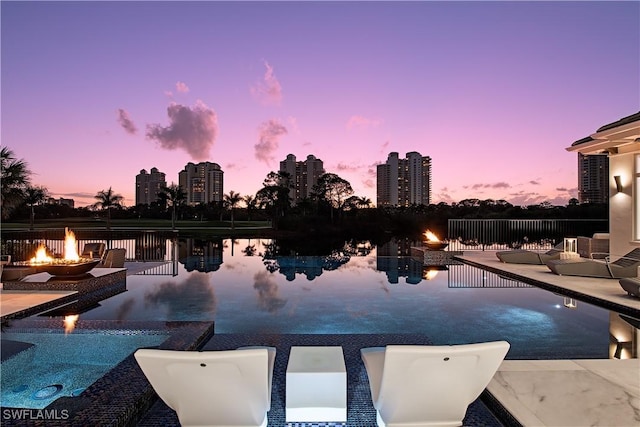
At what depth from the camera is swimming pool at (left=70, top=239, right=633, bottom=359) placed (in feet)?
15.0

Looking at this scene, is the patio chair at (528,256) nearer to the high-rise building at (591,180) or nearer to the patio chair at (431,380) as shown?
the patio chair at (431,380)

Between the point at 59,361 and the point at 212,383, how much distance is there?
282 cm

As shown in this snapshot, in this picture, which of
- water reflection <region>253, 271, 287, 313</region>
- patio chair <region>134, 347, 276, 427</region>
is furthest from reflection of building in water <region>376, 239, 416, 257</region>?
patio chair <region>134, 347, 276, 427</region>

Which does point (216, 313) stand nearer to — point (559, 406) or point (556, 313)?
point (559, 406)

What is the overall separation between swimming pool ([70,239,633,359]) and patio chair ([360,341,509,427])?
200 cm

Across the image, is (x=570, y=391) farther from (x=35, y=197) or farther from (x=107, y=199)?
(x=107, y=199)

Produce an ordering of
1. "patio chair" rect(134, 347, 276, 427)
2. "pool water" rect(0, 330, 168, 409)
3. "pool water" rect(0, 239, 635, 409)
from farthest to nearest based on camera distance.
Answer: "pool water" rect(0, 239, 635, 409)
"pool water" rect(0, 330, 168, 409)
"patio chair" rect(134, 347, 276, 427)

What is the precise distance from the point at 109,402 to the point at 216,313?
9.94 feet

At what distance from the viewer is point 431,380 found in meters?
2.06

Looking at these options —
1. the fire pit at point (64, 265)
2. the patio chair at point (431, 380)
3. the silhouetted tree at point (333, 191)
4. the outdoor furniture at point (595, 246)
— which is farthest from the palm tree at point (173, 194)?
the patio chair at point (431, 380)

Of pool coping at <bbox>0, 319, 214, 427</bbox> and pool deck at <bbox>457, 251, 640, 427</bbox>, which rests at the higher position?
pool coping at <bbox>0, 319, 214, 427</bbox>

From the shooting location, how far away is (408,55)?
43.1 feet

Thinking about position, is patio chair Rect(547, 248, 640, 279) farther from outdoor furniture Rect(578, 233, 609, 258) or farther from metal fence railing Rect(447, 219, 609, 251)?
metal fence railing Rect(447, 219, 609, 251)

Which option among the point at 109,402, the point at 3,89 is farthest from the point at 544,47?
the point at 3,89
